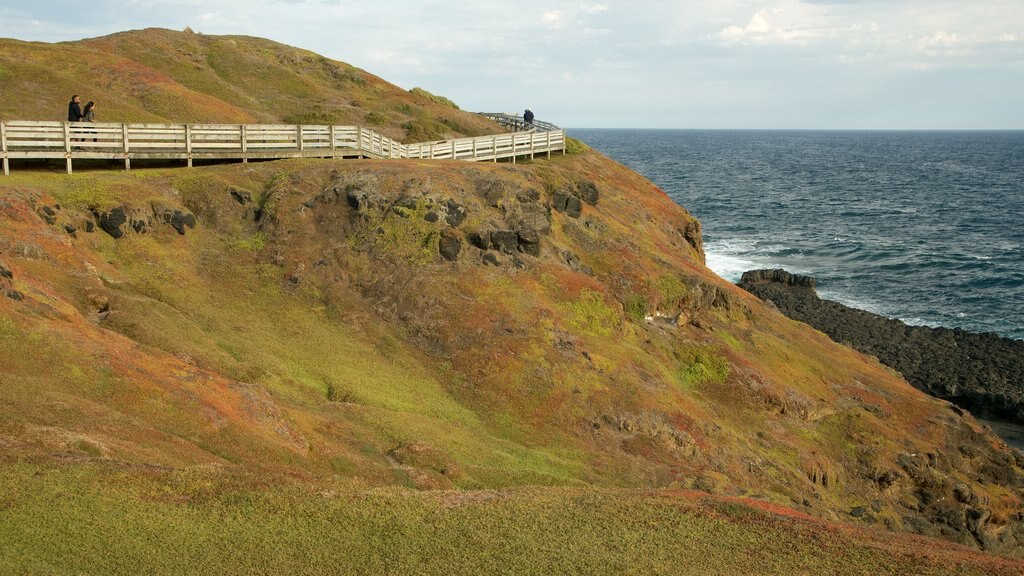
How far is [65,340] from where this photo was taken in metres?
24.1

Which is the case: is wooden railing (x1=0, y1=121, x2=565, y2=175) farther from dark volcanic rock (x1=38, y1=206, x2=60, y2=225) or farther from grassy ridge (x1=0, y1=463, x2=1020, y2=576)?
grassy ridge (x1=0, y1=463, x2=1020, y2=576)

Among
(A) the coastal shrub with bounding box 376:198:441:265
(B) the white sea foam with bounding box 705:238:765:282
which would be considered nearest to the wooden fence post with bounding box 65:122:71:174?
(A) the coastal shrub with bounding box 376:198:441:265

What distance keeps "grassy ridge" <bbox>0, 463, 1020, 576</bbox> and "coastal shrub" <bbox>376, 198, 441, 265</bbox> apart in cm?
1742

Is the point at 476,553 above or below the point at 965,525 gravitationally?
above

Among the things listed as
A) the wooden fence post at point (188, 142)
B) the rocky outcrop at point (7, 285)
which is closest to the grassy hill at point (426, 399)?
the rocky outcrop at point (7, 285)

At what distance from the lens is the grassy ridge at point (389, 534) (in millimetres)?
15773

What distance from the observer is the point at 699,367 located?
124 ft

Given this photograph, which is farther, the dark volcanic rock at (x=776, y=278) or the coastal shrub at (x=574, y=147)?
the dark volcanic rock at (x=776, y=278)

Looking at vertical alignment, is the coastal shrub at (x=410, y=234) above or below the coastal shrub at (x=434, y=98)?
below

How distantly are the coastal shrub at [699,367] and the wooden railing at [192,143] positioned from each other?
69.5 ft

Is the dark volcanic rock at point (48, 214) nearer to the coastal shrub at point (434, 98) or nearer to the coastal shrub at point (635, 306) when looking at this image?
the coastal shrub at point (635, 306)

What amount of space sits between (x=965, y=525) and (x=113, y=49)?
65.7 m

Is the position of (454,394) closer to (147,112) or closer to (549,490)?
(549,490)

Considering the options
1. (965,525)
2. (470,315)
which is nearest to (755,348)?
(965,525)
